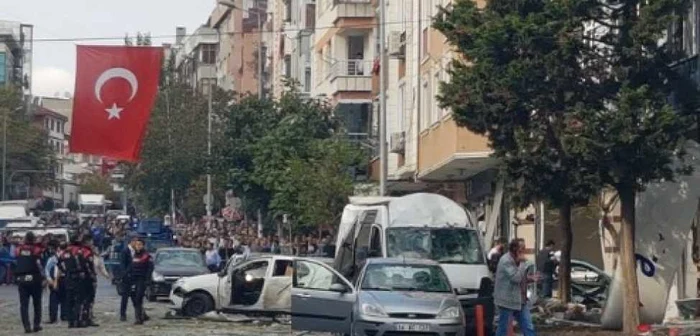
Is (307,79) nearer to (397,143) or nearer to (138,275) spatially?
(397,143)

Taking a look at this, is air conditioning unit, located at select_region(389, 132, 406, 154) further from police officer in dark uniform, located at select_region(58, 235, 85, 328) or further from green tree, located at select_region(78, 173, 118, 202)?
green tree, located at select_region(78, 173, 118, 202)

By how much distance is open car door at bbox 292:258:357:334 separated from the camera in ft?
88.7

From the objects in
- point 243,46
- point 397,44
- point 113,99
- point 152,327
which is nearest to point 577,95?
point 152,327

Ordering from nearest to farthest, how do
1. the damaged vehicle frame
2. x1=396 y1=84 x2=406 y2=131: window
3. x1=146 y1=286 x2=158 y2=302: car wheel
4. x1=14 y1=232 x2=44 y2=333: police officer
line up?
x1=14 y1=232 x2=44 y2=333: police officer
the damaged vehicle frame
x1=146 y1=286 x2=158 y2=302: car wheel
x1=396 y1=84 x2=406 y2=131: window

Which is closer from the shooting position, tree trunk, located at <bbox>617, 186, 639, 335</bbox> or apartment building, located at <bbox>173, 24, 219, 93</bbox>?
tree trunk, located at <bbox>617, 186, 639, 335</bbox>

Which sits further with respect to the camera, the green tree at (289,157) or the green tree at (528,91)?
the green tree at (289,157)

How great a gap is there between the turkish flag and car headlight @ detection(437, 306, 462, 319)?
979cm

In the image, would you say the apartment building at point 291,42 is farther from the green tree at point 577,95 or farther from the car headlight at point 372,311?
the car headlight at point 372,311

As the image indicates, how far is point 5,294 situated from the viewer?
49.3 meters

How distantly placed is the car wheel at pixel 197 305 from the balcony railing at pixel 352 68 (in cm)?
3022

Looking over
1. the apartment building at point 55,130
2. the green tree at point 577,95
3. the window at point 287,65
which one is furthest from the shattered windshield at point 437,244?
the apartment building at point 55,130

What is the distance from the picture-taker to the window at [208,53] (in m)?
142

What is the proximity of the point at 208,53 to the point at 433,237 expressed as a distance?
11381 centimetres

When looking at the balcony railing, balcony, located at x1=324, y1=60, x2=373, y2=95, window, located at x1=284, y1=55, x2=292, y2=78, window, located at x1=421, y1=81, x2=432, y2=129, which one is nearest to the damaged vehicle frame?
window, located at x1=421, y1=81, x2=432, y2=129
